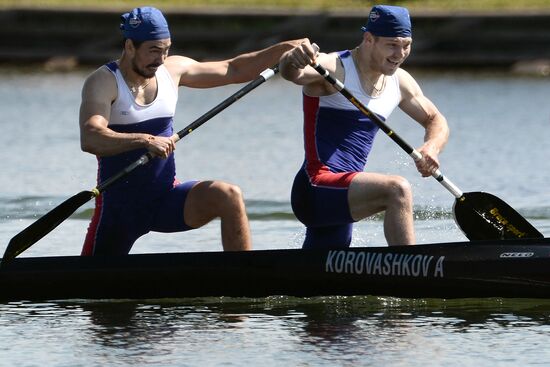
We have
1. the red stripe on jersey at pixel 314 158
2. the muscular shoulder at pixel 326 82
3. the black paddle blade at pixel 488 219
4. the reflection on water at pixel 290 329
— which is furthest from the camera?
the black paddle blade at pixel 488 219

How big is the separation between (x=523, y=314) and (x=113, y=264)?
232 cm

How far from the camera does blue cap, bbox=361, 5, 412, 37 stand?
9.20 meters

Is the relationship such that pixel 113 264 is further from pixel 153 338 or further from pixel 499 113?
pixel 499 113

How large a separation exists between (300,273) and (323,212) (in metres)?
0.37

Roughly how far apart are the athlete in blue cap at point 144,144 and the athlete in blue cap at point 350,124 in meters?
0.34

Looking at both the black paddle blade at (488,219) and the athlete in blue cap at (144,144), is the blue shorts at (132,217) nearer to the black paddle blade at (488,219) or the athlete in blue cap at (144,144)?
the athlete in blue cap at (144,144)

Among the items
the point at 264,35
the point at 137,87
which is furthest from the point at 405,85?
the point at 264,35

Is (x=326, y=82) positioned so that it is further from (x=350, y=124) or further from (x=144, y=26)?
(x=144, y=26)

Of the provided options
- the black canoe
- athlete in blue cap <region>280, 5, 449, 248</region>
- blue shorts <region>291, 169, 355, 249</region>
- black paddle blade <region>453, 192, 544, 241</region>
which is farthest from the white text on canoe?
black paddle blade <region>453, 192, 544, 241</region>

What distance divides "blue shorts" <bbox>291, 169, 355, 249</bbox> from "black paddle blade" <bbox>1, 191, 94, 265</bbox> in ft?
4.09

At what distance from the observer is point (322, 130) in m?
9.40

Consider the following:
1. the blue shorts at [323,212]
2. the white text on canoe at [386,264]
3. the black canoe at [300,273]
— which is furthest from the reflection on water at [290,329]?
the blue shorts at [323,212]

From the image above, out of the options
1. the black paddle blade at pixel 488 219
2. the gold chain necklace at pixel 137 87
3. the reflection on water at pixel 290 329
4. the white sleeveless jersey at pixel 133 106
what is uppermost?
the gold chain necklace at pixel 137 87

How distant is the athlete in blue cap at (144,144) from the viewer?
9062 mm
